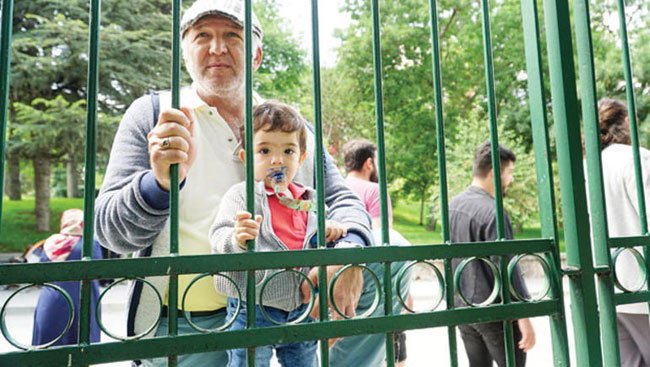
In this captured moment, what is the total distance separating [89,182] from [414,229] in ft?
62.0

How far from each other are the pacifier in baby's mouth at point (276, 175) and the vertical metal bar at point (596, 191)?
1.10 metres

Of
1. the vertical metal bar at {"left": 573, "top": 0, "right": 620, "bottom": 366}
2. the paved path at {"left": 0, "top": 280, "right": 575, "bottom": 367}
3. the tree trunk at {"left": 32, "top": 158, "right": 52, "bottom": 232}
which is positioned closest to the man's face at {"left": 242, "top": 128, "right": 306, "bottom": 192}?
the vertical metal bar at {"left": 573, "top": 0, "right": 620, "bottom": 366}

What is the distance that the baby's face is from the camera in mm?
1702

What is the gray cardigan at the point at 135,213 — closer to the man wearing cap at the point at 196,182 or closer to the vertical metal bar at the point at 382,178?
the man wearing cap at the point at 196,182

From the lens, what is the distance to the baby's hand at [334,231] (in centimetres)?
162

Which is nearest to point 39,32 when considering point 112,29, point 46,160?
point 112,29

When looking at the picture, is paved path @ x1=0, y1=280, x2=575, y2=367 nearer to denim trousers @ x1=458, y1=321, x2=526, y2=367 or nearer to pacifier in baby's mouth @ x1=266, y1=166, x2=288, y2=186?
denim trousers @ x1=458, y1=321, x2=526, y2=367

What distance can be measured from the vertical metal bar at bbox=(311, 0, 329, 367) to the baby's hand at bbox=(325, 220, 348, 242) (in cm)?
18

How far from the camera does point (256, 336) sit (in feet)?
4.33

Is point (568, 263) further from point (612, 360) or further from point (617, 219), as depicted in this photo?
point (617, 219)

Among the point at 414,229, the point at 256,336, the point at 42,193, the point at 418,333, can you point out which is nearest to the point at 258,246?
the point at 256,336

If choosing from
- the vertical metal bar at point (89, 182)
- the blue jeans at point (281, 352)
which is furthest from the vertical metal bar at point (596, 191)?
the vertical metal bar at point (89, 182)

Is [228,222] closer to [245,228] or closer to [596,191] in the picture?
[245,228]

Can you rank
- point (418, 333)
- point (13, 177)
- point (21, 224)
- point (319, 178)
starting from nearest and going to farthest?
1. point (319, 178)
2. point (418, 333)
3. point (21, 224)
4. point (13, 177)
